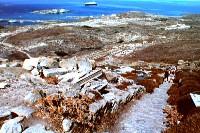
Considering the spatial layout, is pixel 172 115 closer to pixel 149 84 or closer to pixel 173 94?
pixel 173 94

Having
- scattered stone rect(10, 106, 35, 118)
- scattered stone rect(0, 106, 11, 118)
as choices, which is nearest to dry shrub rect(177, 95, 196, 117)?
scattered stone rect(10, 106, 35, 118)

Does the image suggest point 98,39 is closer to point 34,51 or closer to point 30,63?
point 34,51

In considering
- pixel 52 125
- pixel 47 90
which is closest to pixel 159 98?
pixel 47 90

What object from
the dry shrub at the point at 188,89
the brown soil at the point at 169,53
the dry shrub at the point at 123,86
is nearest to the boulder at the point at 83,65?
the dry shrub at the point at 123,86

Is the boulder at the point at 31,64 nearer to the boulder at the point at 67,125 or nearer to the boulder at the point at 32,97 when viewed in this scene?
the boulder at the point at 32,97

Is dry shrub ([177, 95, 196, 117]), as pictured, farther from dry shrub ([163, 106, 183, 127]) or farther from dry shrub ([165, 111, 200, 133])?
dry shrub ([165, 111, 200, 133])
